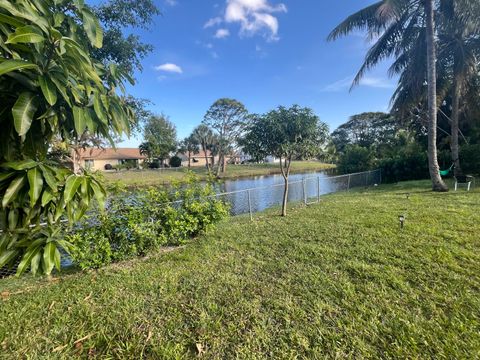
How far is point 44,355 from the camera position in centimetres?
174

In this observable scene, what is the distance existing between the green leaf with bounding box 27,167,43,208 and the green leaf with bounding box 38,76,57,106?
0.30 metres

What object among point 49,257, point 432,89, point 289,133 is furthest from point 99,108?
point 432,89

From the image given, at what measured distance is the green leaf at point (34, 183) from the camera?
2.98 ft

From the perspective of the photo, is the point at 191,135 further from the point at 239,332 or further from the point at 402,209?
the point at 239,332

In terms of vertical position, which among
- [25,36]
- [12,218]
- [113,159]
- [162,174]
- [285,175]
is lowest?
[162,174]

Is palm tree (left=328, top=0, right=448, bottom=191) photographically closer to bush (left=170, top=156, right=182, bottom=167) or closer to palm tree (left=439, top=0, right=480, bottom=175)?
palm tree (left=439, top=0, right=480, bottom=175)

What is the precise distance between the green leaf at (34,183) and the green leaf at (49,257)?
355 mm

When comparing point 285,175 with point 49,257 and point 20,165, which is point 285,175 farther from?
point 20,165

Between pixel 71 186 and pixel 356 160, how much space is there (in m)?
18.8

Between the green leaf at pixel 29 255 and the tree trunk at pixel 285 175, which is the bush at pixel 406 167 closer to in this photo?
the tree trunk at pixel 285 175

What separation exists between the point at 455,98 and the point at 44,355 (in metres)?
14.6

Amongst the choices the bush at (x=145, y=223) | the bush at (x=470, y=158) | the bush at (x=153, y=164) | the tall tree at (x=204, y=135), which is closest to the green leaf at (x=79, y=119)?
the bush at (x=145, y=223)

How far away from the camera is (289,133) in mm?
5609

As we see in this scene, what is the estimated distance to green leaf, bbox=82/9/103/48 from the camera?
3.31 ft
